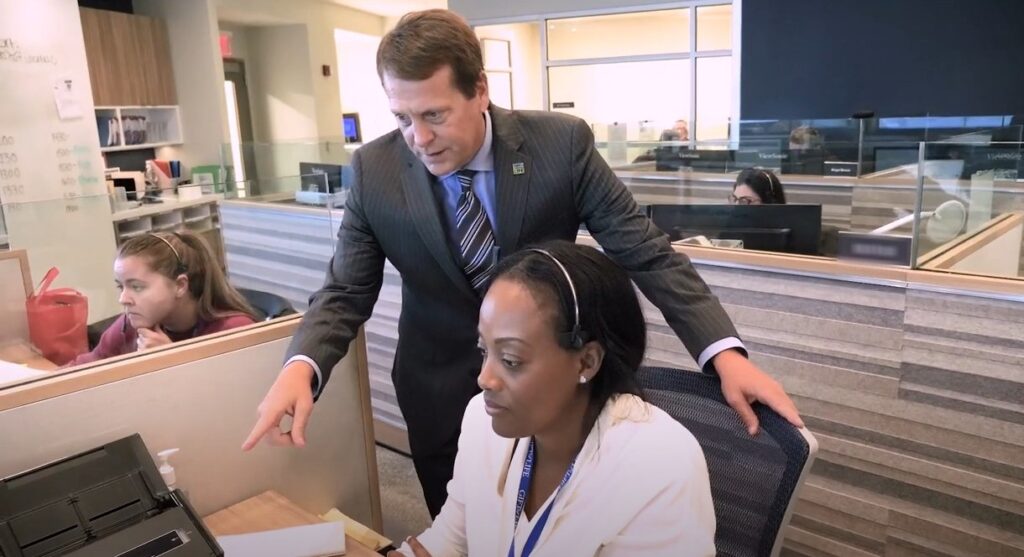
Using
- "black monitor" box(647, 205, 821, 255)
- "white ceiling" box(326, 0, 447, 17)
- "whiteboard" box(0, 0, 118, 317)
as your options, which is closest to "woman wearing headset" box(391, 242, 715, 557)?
"black monitor" box(647, 205, 821, 255)

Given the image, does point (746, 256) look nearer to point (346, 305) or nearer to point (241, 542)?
point (346, 305)

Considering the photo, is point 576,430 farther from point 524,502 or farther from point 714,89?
point 714,89

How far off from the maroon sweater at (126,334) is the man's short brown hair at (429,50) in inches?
27.3

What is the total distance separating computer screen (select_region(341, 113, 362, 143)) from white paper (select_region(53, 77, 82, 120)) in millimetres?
4962

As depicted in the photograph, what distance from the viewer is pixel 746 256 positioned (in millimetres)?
2221

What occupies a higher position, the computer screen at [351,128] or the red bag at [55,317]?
the computer screen at [351,128]

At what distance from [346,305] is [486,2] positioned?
25.2 ft

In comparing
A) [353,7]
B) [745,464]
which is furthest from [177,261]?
[353,7]

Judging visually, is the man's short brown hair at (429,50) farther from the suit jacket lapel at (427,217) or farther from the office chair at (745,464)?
the office chair at (745,464)

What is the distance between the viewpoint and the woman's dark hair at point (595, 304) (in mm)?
Result: 1006

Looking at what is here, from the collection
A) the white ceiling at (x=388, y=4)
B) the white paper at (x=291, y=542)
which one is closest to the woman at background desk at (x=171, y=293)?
the white paper at (x=291, y=542)

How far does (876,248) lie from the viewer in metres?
2.00

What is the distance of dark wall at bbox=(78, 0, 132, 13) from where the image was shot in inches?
265

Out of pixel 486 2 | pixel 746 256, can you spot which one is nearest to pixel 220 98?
pixel 486 2
